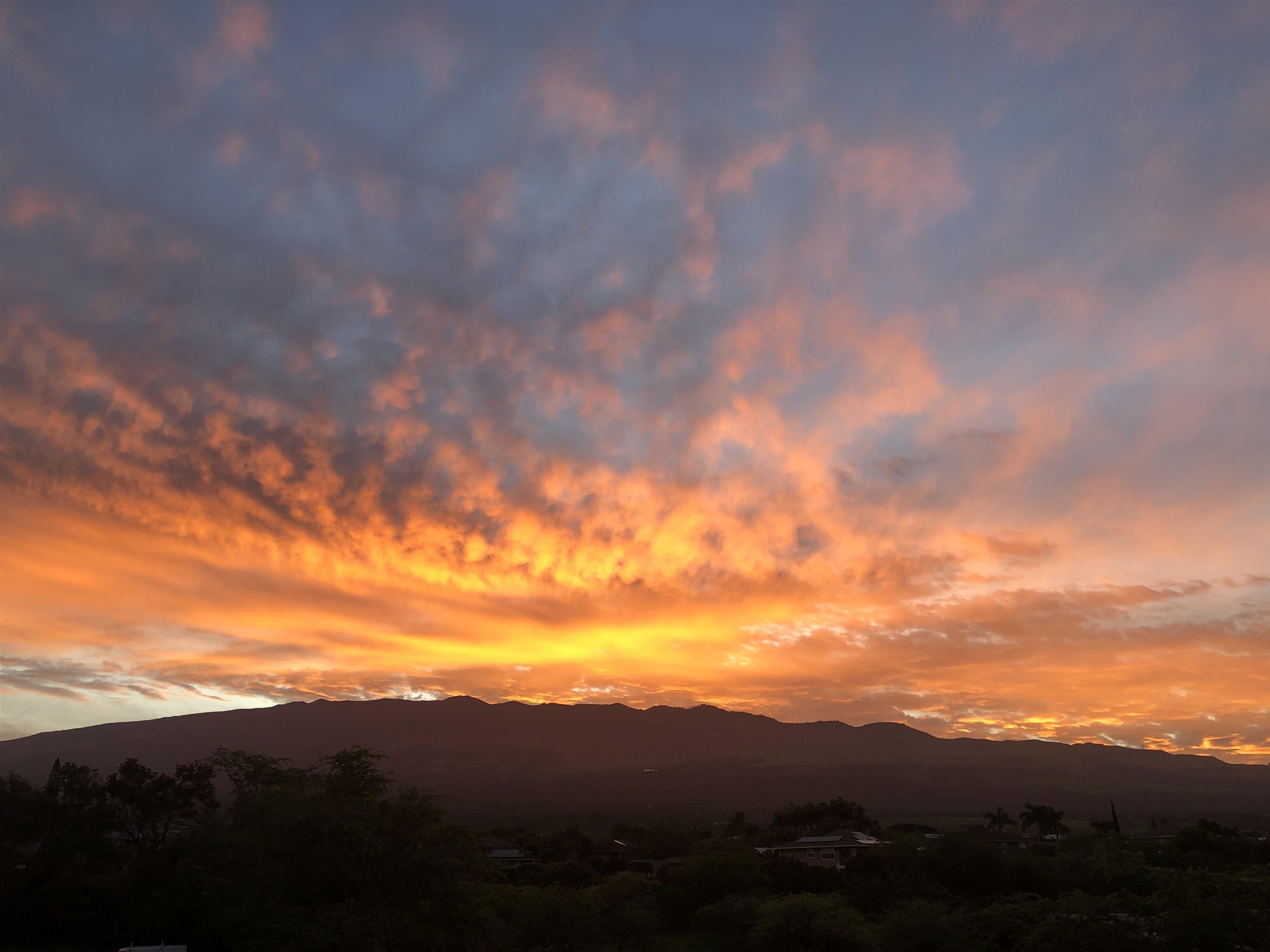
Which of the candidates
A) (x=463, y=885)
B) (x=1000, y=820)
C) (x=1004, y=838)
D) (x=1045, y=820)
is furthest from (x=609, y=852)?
(x=463, y=885)

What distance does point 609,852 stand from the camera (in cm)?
7731

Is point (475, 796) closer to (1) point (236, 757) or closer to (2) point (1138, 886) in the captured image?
(1) point (236, 757)

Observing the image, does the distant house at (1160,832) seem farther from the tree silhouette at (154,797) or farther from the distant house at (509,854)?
the tree silhouette at (154,797)

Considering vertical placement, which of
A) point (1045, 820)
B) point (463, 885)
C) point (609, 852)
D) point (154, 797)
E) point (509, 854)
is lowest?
point (609, 852)

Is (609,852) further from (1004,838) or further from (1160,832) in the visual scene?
(1160,832)

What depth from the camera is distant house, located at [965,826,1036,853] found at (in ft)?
233

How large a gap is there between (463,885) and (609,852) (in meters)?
55.9

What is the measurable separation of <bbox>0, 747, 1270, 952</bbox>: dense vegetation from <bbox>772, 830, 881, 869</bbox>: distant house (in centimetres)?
813

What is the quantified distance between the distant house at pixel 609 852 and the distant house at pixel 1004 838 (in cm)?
3056

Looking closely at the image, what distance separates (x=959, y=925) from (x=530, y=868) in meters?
35.8

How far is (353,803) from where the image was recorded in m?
27.1

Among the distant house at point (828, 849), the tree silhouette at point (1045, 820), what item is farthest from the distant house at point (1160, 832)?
the distant house at point (828, 849)

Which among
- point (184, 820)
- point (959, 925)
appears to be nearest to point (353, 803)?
point (959, 925)

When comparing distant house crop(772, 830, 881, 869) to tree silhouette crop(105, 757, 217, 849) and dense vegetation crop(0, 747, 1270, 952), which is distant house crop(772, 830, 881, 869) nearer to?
dense vegetation crop(0, 747, 1270, 952)
